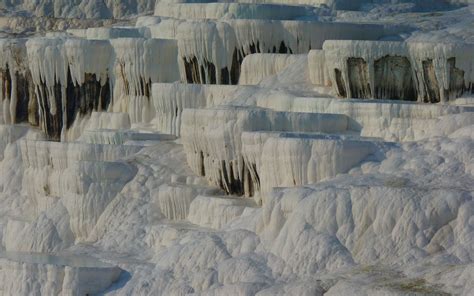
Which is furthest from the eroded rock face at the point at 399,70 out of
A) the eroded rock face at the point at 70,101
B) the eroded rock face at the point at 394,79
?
the eroded rock face at the point at 70,101

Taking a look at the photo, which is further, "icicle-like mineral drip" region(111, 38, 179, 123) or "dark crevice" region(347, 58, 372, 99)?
"icicle-like mineral drip" region(111, 38, 179, 123)

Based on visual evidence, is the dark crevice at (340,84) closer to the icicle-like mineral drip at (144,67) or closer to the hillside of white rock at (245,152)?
the hillside of white rock at (245,152)

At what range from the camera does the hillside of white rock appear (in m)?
28.9

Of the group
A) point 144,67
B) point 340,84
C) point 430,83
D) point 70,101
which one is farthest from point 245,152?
point 70,101

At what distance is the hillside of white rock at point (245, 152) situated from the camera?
28859mm

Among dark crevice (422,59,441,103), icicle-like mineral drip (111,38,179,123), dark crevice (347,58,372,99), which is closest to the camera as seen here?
dark crevice (422,59,441,103)

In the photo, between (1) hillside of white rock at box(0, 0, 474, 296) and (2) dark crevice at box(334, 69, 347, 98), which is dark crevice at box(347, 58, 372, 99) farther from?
(2) dark crevice at box(334, 69, 347, 98)

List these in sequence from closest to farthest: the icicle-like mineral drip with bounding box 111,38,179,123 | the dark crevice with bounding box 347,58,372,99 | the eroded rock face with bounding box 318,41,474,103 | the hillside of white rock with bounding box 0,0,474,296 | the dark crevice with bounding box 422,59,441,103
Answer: the hillside of white rock with bounding box 0,0,474,296, the eroded rock face with bounding box 318,41,474,103, the dark crevice with bounding box 422,59,441,103, the dark crevice with bounding box 347,58,372,99, the icicle-like mineral drip with bounding box 111,38,179,123

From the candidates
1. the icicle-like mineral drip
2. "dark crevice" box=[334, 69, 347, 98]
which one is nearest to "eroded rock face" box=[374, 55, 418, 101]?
"dark crevice" box=[334, 69, 347, 98]

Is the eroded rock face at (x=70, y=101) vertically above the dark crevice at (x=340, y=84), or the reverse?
the dark crevice at (x=340, y=84)

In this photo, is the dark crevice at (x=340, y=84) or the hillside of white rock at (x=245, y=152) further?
the dark crevice at (x=340, y=84)

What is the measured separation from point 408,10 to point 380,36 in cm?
371

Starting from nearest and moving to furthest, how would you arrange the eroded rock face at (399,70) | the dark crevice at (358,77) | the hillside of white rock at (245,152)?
the hillside of white rock at (245,152)
the eroded rock face at (399,70)
the dark crevice at (358,77)

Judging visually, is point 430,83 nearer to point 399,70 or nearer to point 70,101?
point 399,70
